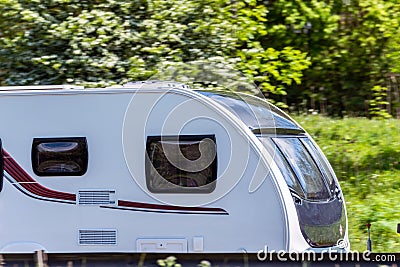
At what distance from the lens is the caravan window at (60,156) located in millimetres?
7762

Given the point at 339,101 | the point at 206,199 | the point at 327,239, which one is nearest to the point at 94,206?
the point at 206,199

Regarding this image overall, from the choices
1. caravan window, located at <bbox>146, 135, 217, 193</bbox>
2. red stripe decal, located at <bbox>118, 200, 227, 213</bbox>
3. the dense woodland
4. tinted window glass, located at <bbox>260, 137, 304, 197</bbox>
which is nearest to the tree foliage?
the dense woodland

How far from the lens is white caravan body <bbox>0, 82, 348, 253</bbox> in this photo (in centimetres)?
749

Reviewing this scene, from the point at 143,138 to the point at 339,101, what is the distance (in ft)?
32.4

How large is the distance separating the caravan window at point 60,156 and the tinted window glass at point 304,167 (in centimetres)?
188

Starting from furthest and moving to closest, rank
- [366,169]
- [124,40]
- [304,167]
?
[366,169], [124,40], [304,167]

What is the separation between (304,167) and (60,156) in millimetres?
2388

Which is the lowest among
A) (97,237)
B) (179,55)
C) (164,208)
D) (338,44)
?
(338,44)

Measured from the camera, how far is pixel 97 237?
7.70 m

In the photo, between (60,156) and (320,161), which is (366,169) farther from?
(60,156)

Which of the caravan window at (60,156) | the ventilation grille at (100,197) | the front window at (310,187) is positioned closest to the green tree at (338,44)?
the front window at (310,187)

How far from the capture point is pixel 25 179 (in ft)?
25.5

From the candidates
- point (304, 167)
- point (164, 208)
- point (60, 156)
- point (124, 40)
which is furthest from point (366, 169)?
point (60, 156)

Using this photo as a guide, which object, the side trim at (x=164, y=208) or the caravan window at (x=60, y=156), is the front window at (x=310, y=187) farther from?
the caravan window at (x=60, y=156)
